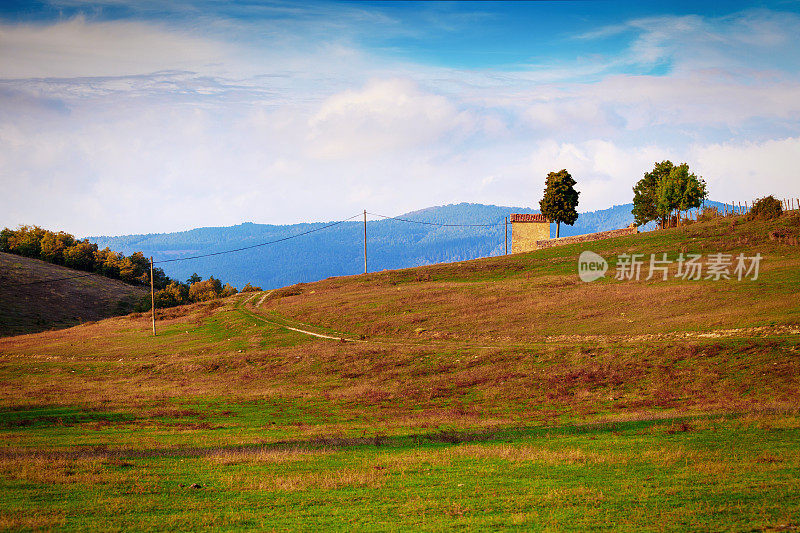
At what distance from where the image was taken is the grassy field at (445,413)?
16.5 m

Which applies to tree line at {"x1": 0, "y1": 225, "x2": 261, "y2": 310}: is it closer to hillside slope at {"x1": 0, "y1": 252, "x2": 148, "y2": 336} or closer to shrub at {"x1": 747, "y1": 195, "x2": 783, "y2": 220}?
hillside slope at {"x1": 0, "y1": 252, "x2": 148, "y2": 336}

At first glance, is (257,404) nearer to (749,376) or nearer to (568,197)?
(749,376)

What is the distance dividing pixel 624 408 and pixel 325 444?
1809cm

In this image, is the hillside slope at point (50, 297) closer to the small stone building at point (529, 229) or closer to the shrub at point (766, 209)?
the small stone building at point (529, 229)

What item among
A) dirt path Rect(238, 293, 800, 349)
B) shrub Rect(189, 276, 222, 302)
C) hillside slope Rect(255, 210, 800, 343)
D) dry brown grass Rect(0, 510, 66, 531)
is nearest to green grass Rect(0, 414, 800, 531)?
dry brown grass Rect(0, 510, 66, 531)

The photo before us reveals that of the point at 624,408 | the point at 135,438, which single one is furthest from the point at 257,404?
the point at 624,408

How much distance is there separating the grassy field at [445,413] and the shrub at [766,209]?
515cm

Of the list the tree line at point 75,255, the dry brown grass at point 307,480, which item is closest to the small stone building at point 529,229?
the tree line at point 75,255

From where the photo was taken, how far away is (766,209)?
9081cm

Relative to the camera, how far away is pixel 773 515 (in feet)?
46.9

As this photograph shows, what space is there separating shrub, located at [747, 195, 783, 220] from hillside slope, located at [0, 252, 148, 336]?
132500mm

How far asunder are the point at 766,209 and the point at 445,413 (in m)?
79.2

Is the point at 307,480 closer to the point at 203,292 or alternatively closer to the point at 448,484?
the point at 448,484

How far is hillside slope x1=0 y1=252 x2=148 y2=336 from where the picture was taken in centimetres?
12012
